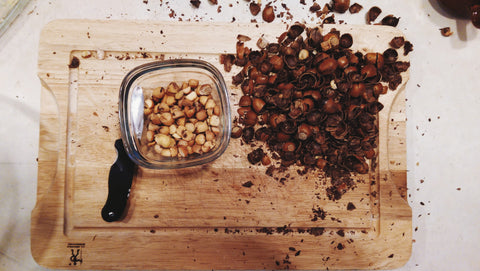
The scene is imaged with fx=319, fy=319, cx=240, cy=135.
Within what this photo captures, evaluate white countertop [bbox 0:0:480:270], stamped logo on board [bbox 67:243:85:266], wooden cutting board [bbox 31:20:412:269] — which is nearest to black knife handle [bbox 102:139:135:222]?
wooden cutting board [bbox 31:20:412:269]

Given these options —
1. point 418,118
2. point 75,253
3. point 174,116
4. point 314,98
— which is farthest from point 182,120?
point 418,118

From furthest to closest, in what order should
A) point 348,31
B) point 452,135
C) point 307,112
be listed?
point 452,135
point 348,31
point 307,112

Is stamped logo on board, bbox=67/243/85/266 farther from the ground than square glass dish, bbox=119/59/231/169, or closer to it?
closer to it

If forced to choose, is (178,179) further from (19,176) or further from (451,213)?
(451,213)

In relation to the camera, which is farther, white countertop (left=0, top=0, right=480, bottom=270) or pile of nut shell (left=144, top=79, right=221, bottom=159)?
white countertop (left=0, top=0, right=480, bottom=270)

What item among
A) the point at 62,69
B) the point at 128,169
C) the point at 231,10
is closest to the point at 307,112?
the point at 231,10

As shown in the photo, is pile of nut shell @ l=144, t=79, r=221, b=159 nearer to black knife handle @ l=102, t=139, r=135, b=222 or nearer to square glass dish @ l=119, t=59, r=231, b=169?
square glass dish @ l=119, t=59, r=231, b=169

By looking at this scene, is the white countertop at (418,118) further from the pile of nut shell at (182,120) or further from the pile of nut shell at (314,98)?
the pile of nut shell at (182,120)
